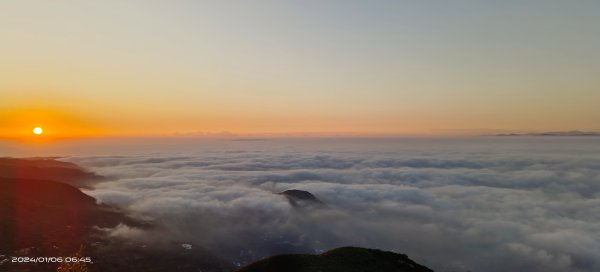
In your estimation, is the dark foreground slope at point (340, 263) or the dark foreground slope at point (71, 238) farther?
the dark foreground slope at point (71, 238)

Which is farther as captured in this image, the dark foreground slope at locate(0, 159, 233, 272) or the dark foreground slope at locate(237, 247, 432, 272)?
the dark foreground slope at locate(0, 159, 233, 272)

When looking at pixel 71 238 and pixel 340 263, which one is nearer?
pixel 340 263

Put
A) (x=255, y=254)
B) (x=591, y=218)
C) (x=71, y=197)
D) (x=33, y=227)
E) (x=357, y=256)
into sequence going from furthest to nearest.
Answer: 1. (x=591, y=218)
2. (x=71, y=197)
3. (x=255, y=254)
4. (x=33, y=227)
5. (x=357, y=256)

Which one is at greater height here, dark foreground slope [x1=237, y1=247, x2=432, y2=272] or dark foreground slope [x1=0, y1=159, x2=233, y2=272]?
dark foreground slope [x1=237, y1=247, x2=432, y2=272]

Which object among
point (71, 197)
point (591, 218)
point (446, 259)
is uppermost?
point (71, 197)

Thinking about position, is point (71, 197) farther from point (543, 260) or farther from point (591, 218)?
point (591, 218)

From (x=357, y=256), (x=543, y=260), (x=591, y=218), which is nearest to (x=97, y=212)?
(x=357, y=256)

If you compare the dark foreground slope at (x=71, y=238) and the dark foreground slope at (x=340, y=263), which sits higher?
the dark foreground slope at (x=340, y=263)

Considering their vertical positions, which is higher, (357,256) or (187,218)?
(357,256)
